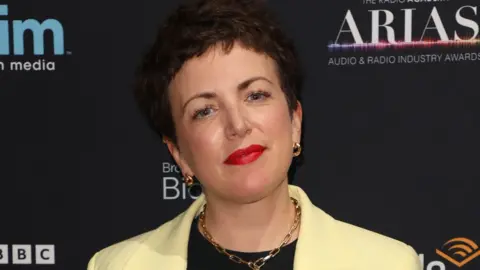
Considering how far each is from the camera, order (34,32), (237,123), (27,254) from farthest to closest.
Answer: (27,254) → (34,32) → (237,123)

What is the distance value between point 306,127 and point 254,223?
447 mm

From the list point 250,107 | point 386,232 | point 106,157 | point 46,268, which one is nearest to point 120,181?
point 106,157

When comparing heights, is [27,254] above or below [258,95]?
below

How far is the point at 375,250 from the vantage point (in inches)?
54.1

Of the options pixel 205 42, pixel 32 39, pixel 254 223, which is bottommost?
pixel 254 223

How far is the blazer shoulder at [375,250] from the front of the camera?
135 cm

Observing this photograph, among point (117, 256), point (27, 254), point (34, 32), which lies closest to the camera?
point (117, 256)

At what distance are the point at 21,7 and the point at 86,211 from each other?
0.65m

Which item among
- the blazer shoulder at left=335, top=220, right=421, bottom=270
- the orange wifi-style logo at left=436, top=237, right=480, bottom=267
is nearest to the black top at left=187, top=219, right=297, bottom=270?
the blazer shoulder at left=335, top=220, right=421, bottom=270

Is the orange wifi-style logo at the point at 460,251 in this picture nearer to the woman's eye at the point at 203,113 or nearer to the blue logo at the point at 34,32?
the woman's eye at the point at 203,113

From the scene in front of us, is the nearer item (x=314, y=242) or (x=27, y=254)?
(x=314, y=242)

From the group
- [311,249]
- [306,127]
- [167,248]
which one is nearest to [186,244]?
[167,248]

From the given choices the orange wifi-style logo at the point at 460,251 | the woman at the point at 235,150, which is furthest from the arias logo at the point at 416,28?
the orange wifi-style logo at the point at 460,251

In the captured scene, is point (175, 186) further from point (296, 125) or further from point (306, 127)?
point (296, 125)
